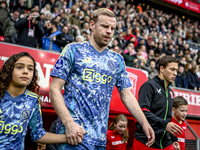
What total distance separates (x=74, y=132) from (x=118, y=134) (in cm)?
338

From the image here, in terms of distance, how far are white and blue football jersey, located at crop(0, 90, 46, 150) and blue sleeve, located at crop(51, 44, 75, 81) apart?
0.45 meters

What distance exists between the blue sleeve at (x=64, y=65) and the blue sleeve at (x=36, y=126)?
1.62 ft

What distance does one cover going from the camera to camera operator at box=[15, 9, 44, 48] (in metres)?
6.53

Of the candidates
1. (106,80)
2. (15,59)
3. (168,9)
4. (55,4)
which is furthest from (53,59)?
(168,9)

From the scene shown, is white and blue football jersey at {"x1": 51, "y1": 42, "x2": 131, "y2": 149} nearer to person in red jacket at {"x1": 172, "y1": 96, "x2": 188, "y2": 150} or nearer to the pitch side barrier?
person in red jacket at {"x1": 172, "y1": 96, "x2": 188, "y2": 150}

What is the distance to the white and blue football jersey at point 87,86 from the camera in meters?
1.91

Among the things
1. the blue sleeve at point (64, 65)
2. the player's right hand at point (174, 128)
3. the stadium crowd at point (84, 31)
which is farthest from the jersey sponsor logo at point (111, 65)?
the stadium crowd at point (84, 31)

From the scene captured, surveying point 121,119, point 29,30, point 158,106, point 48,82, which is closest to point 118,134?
point 121,119

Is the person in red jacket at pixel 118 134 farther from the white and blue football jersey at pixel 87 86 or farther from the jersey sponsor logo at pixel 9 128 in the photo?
the jersey sponsor logo at pixel 9 128

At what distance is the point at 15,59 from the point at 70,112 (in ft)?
2.70

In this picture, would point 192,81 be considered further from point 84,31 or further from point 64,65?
point 64,65

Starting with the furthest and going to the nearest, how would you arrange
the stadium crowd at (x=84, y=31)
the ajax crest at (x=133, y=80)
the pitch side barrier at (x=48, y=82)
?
the stadium crowd at (x=84, y=31) < the ajax crest at (x=133, y=80) < the pitch side barrier at (x=48, y=82)

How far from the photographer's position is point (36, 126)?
2.14m

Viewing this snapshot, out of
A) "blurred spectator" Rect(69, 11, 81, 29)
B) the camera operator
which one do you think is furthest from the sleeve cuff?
"blurred spectator" Rect(69, 11, 81, 29)
